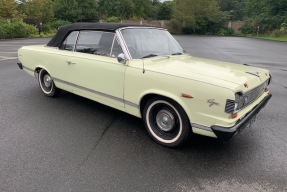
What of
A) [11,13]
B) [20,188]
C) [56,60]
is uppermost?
[11,13]

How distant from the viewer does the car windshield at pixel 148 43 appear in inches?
164

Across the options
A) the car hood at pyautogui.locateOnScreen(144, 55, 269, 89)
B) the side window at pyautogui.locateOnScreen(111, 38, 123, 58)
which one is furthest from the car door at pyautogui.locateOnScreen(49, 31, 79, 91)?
the car hood at pyautogui.locateOnScreen(144, 55, 269, 89)

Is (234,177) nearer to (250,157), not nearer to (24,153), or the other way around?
(250,157)

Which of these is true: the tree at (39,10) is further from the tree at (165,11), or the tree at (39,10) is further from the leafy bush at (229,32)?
the tree at (165,11)

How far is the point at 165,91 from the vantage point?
354 cm

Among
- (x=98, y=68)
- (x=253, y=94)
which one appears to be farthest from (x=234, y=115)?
(x=98, y=68)

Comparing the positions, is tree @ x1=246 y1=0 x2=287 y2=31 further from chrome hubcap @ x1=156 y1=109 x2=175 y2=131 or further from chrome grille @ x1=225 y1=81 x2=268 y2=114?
chrome hubcap @ x1=156 y1=109 x2=175 y2=131

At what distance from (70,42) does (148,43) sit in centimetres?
168

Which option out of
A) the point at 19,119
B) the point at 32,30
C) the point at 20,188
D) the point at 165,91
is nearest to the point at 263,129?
the point at 165,91

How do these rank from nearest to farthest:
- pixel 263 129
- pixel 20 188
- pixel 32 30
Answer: pixel 20 188 → pixel 263 129 → pixel 32 30

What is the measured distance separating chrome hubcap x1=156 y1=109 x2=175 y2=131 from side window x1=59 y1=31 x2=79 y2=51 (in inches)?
91.5

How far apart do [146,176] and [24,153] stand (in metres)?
1.71

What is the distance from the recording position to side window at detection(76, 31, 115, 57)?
436cm

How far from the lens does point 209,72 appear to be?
11.7 feet
